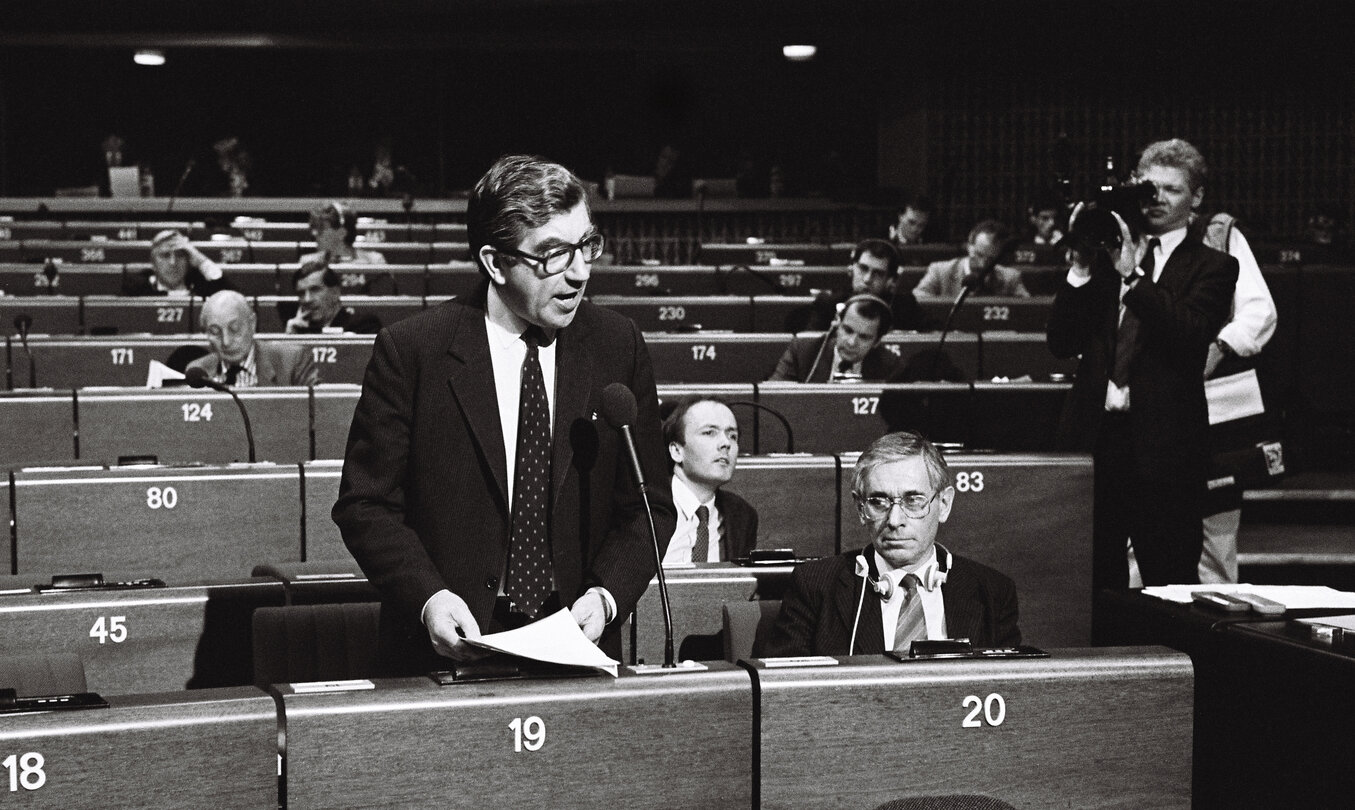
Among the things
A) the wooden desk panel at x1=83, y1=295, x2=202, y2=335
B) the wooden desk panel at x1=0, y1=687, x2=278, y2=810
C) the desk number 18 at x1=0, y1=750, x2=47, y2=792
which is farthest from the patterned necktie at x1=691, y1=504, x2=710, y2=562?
the wooden desk panel at x1=83, y1=295, x2=202, y2=335

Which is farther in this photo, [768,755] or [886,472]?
[886,472]

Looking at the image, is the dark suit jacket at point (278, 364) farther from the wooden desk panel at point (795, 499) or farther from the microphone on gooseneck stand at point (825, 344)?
the wooden desk panel at point (795, 499)

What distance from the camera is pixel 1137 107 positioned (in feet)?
38.8

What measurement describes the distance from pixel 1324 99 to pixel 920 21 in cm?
317

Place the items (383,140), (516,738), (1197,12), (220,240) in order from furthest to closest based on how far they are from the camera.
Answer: (383,140) < (1197,12) < (220,240) < (516,738)

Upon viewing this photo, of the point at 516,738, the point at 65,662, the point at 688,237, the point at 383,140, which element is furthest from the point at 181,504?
the point at 383,140

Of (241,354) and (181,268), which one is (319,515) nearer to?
(241,354)

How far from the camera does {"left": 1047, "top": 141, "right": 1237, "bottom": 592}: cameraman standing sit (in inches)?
150

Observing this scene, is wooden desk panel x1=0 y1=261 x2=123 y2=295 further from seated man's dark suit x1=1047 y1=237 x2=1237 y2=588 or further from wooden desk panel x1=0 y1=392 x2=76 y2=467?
seated man's dark suit x1=1047 y1=237 x2=1237 y2=588

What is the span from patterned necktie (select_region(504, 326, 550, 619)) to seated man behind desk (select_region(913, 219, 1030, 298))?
546cm

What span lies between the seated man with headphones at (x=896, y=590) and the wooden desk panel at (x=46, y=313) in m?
5.23

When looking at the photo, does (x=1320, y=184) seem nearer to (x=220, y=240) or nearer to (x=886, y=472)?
(x=220, y=240)

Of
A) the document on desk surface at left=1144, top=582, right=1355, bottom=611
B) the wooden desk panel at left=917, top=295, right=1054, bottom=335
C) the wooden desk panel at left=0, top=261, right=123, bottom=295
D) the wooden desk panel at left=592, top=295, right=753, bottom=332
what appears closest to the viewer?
the document on desk surface at left=1144, top=582, right=1355, bottom=611

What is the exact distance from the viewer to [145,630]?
279 centimetres
